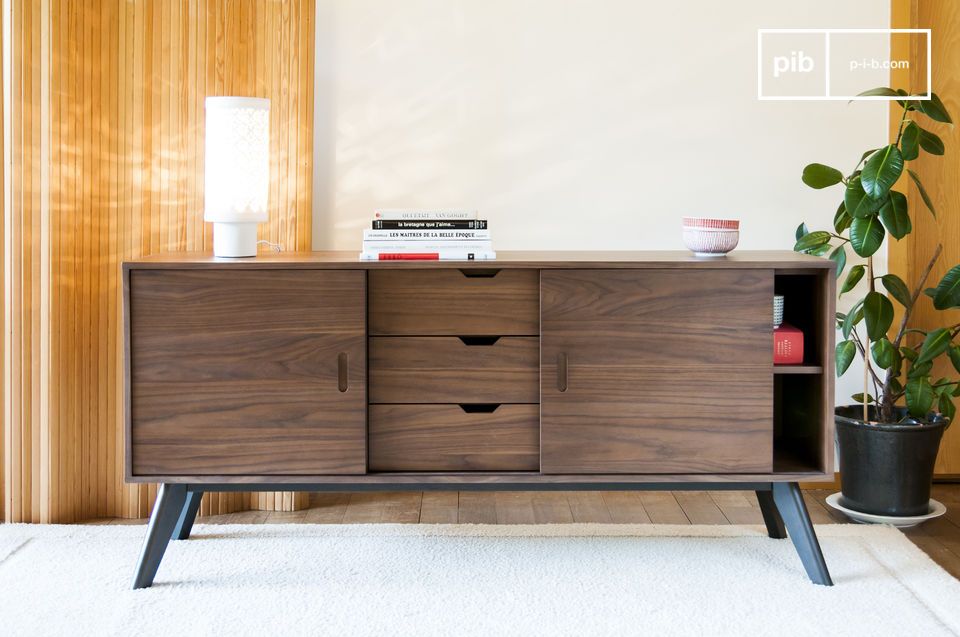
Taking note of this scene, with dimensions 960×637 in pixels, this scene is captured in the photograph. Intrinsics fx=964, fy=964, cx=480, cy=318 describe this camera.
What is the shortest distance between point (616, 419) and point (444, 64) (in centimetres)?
120

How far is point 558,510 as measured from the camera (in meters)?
2.70

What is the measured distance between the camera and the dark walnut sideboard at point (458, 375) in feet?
6.93

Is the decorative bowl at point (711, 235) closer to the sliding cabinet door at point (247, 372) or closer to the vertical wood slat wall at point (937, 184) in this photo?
the sliding cabinet door at point (247, 372)

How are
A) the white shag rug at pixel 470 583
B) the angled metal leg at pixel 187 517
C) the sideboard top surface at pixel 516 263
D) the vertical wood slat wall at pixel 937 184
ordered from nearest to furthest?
the white shag rug at pixel 470 583
the sideboard top surface at pixel 516 263
the angled metal leg at pixel 187 517
the vertical wood slat wall at pixel 937 184

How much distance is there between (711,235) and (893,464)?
0.86 m

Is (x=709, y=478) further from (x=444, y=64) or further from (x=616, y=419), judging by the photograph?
(x=444, y=64)

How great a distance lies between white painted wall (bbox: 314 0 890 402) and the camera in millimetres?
2744

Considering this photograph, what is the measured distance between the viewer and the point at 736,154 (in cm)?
281

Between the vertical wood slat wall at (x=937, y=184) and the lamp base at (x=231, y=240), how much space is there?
186cm

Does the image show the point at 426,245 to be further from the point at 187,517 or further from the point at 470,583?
the point at 187,517

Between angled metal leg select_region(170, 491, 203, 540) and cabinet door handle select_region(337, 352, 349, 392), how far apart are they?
0.55m

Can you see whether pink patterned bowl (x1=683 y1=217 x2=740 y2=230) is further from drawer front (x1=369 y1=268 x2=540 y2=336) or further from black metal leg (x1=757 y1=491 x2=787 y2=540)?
black metal leg (x1=757 y1=491 x2=787 y2=540)

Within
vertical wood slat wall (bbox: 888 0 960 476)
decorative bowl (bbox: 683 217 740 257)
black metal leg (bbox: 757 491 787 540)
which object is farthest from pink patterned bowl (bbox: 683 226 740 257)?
vertical wood slat wall (bbox: 888 0 960 476)

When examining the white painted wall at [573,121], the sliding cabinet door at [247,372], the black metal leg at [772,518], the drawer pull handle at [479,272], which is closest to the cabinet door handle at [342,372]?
the sliding cabinet door at [247,372]
